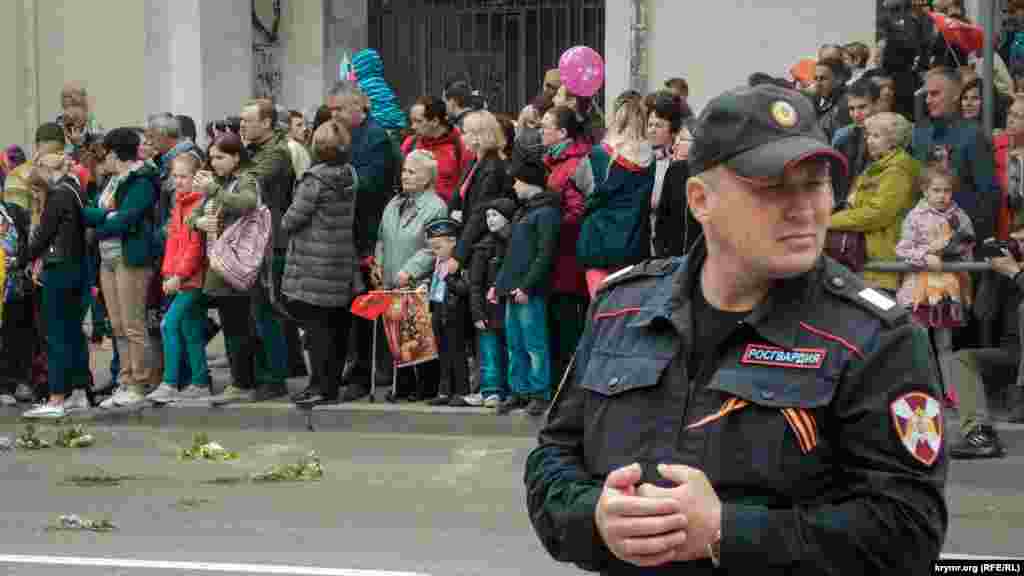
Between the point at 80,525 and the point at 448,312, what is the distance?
3.66 metres

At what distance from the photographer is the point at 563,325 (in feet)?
39.5

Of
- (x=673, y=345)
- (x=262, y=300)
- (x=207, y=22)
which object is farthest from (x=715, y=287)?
(x=207, y=22)

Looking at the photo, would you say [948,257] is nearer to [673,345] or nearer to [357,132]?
[357,132]

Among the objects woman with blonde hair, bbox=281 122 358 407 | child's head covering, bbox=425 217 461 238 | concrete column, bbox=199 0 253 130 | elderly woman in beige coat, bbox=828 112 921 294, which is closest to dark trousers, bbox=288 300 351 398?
woman with blonde hair, bbox=281 122 358 407

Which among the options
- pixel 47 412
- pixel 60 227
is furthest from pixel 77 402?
pixel 60 227

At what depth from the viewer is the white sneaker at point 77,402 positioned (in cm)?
1312

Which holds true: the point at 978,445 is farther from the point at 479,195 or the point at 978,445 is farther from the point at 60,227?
the point at 60,227

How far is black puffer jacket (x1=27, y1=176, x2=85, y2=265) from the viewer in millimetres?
12852

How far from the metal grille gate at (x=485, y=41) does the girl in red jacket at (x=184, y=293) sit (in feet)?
23.7

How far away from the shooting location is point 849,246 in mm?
11156

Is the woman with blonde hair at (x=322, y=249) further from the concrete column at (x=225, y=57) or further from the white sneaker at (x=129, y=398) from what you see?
the concrete column at (x=225, y=57)

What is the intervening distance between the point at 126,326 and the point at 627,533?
414 inches

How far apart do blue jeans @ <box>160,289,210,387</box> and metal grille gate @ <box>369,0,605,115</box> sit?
7469 millimetres

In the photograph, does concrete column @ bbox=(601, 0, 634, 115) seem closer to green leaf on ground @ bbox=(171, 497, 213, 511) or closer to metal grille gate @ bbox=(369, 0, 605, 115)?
metal grille gate @ bbox=(369, 0, 605, 115)
